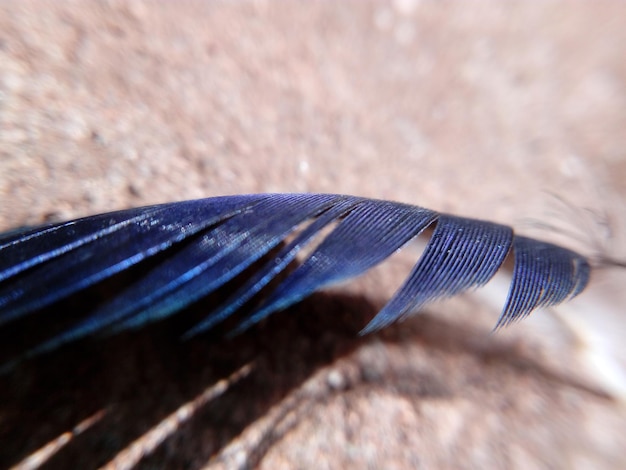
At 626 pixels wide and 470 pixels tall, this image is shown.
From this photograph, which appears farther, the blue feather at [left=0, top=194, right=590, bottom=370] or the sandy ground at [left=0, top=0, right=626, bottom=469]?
the sandy ground at [left=0, top=0, right=626, bottom=469]

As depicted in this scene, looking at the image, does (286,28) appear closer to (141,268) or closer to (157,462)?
(141,268)

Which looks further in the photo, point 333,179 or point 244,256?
point 333,179

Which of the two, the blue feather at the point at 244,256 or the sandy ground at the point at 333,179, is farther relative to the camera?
the sandy ground at the point at 333,179

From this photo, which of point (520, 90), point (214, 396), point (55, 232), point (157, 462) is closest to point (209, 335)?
point (214, 396)
